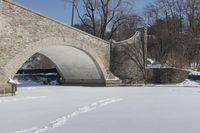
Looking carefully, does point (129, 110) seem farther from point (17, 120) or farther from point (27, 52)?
point (27, 52)

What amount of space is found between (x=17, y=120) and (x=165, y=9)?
37.6m

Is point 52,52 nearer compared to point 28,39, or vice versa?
point 28,39

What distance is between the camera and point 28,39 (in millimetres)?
18531

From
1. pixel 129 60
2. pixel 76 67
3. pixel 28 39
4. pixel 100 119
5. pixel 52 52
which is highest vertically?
pixel 28 39

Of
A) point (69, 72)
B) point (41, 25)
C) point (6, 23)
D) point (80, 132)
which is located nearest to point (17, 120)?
point (80, 132)

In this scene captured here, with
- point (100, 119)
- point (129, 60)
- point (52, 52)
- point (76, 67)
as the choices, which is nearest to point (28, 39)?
point (52, 52)

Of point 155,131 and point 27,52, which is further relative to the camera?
point 27,52

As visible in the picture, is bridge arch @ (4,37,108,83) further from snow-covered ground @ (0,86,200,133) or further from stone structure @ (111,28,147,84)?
snow-covered ground @ (0,86,200,133)

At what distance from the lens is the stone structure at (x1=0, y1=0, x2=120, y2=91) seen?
55.4ft

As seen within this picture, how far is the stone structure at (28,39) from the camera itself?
1689 centimetres

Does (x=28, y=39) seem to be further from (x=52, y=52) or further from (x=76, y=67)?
(x=76, y=67)

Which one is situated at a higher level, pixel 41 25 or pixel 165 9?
pixel 165 9

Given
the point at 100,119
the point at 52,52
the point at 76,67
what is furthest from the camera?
the point at 76,67

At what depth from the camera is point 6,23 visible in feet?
55.8
